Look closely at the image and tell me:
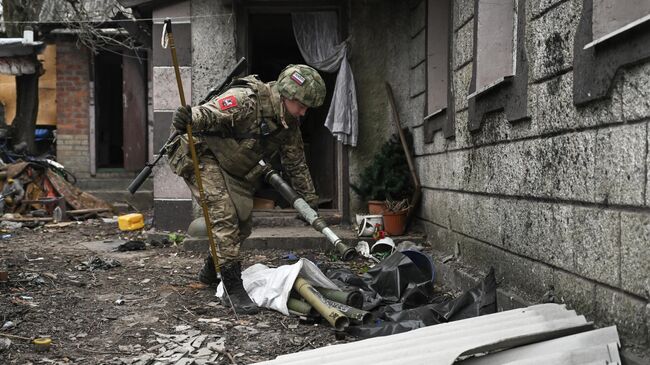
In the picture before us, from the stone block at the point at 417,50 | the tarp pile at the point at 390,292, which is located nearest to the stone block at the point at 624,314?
the tarp pile at the point at 390,292

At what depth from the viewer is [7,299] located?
470 cm

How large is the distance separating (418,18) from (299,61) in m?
5.90

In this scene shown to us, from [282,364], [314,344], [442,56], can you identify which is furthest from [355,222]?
[282,364]

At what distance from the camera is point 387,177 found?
7.40 meters

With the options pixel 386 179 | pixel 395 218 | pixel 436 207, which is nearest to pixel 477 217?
pixel 436 207

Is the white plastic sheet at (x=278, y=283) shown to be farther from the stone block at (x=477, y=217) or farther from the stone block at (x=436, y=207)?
the stone block at (x=436, y=207)

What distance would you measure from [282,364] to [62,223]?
8576 millimetres

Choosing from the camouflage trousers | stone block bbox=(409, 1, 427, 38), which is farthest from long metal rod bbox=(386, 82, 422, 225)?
the camouflage trousers

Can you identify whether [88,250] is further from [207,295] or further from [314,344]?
[314,344]

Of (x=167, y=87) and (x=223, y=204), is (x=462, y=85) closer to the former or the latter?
(x=223, y=204)

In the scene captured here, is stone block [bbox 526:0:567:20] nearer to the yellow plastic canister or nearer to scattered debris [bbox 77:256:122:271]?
scattered debris [bbox 77:256:122:271]

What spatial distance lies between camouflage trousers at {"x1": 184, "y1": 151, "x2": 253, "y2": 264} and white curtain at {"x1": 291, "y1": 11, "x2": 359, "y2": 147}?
330cm

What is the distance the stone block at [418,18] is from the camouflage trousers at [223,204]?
3.70 meters

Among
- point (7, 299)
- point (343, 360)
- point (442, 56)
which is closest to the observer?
point (343, 360)
